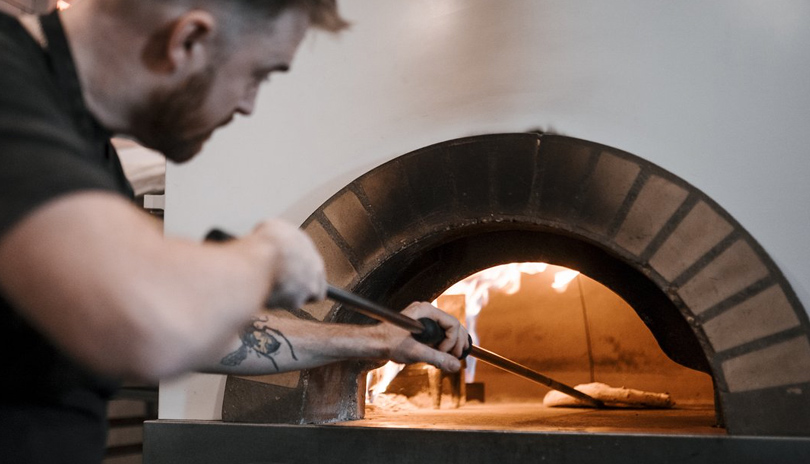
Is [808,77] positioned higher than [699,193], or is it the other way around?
[808,77]

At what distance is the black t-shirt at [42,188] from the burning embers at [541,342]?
1.41 meters

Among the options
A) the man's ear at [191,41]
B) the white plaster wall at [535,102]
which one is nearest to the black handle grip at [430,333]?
the white plaster wall at [535,102]

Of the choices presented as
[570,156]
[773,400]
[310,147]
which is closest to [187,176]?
[310,147]

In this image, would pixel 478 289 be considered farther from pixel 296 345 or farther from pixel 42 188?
pixel 42 188

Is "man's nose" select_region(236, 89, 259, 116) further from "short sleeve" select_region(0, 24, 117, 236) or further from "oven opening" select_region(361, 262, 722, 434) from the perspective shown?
"oven opening" select_region(361, 262, 722, 434)

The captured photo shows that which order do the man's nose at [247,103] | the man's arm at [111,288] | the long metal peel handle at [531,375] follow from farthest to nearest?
1. the long metal peel handle at [531,375]
2. the man's nose at [247,103]
3. the man's arm at [111,288]

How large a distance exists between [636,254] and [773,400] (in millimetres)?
338

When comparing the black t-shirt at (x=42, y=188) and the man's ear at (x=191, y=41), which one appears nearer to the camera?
the black t-shirt at (x=42, y=188)

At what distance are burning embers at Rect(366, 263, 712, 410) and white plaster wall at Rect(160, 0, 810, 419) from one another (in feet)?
2.22

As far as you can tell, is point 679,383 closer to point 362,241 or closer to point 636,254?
point 636,254

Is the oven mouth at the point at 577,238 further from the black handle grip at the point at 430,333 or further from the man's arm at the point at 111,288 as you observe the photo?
the man's arm at the point at 111,288

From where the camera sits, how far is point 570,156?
146cm

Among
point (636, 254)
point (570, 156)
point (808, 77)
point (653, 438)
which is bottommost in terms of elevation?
point (653, 438)

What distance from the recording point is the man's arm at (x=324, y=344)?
48.3 inches
